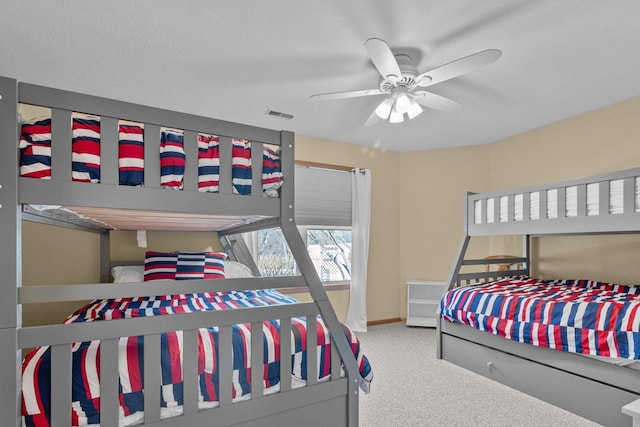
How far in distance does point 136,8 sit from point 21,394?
5.73 ft

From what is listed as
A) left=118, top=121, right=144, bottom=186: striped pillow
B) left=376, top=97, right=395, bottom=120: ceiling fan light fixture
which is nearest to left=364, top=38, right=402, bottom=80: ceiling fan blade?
left=376, top=97, right=395, bottom=120: ceiling fan light fixture

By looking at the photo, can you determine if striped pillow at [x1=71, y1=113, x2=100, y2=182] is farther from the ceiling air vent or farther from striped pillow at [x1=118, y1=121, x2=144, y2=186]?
the ceiling air vent

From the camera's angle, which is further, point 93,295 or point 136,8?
point 136,8

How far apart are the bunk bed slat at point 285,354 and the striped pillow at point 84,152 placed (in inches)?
35.8

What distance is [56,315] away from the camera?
2.80m

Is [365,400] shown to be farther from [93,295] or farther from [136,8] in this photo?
[136,8]

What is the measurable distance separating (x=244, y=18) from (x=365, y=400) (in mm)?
2466

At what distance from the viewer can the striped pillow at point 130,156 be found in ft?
4.08

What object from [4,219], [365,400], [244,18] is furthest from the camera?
[365,400]

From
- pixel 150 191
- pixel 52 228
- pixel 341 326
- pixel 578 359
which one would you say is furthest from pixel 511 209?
pixel 52 228

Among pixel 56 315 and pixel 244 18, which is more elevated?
pixel 244 18

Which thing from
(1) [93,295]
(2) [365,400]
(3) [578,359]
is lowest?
(2) [365,400]

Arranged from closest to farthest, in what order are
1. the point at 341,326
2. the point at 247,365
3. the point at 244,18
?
the point at 247,365 < the point at 341,326 < the point at 244,18

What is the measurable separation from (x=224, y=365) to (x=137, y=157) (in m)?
0.85
